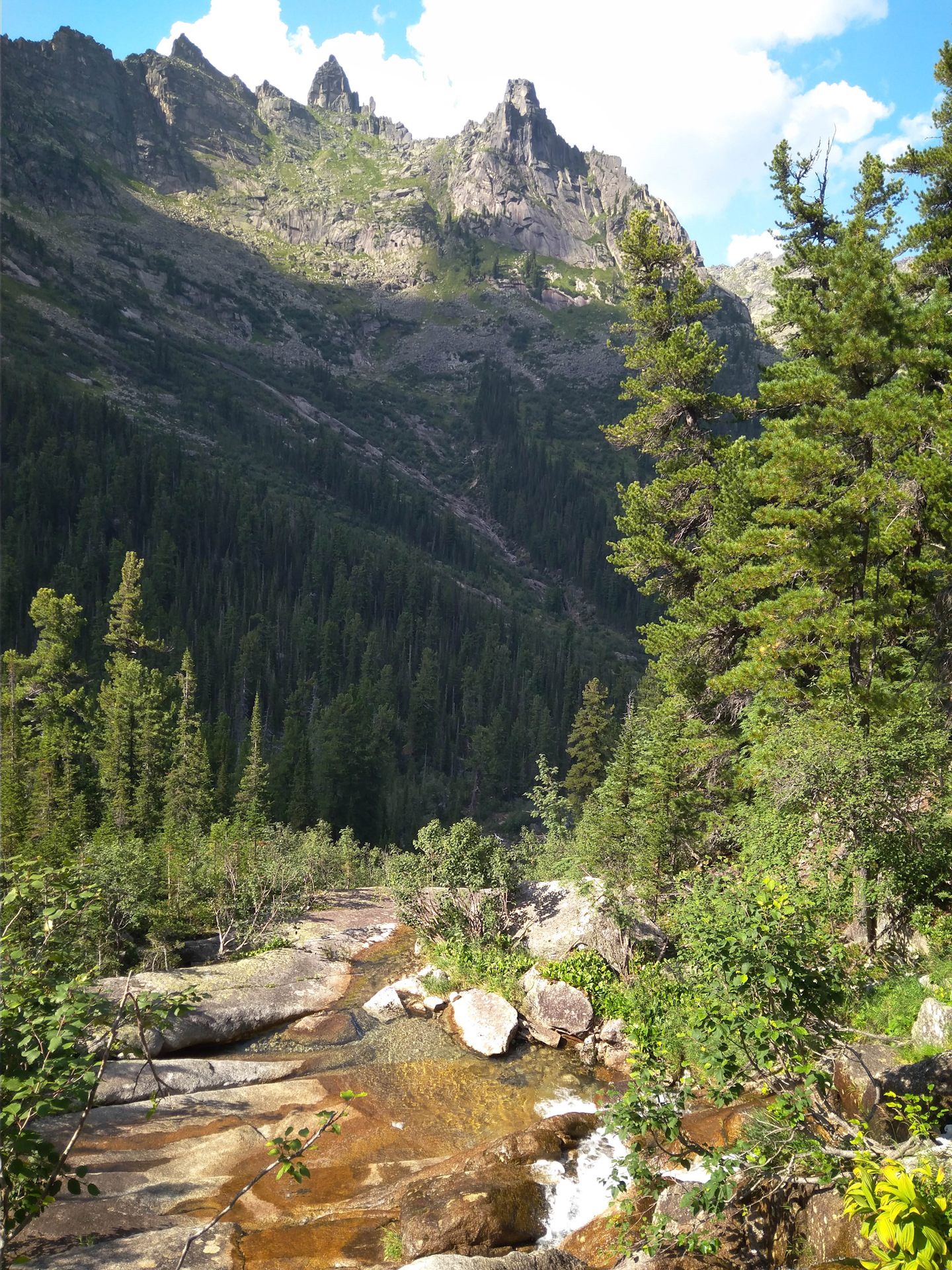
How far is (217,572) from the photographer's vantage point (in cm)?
11875

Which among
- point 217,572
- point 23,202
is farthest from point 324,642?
point 23,202

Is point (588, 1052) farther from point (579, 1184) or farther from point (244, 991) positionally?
point (244, 991)

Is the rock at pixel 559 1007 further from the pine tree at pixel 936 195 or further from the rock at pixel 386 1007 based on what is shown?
the pine tree at pixel 936 195

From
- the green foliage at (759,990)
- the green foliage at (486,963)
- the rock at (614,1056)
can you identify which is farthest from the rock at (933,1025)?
the green foliage at (486,963)

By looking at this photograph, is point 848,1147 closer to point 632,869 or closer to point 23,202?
point 632,869

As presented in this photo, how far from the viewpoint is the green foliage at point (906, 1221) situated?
355cm

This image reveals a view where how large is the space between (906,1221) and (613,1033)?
46.5 feet

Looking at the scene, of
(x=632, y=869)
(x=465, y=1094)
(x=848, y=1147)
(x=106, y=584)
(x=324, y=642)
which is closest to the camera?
(x=848, y=1147)

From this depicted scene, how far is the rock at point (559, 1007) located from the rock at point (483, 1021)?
566 millimetres

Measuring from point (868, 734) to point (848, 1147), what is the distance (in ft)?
24.1

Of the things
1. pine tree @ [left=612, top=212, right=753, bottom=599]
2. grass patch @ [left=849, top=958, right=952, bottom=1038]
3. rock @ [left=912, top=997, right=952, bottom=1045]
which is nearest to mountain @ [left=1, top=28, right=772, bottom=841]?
pine tree @ [left=612, top=212, right=753, bottom=599]

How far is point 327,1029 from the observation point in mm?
18453

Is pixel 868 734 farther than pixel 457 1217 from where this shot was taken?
Yes

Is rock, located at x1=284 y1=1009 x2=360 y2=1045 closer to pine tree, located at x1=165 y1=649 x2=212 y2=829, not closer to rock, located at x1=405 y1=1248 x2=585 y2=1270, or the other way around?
rock, located at x1=405 y1=1248 x2=585 y2=1270
